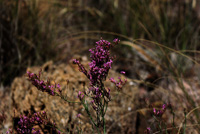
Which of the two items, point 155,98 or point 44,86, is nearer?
point 44,86

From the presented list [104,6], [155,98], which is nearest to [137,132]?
[155,98]

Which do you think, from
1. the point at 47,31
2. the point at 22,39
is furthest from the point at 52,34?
the point at 22,39

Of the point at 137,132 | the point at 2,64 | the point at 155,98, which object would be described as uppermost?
the point at 2,64

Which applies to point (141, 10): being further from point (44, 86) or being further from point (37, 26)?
point (44, 86)

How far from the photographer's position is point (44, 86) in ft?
3.88

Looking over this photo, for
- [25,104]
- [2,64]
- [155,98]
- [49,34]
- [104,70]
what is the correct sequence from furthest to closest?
[49,34] < [2,64] < [155,98] < [25,104] < [104,70]

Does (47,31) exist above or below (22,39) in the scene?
above

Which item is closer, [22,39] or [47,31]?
[22,39]

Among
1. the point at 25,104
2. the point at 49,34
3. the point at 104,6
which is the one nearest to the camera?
the point at 25,104

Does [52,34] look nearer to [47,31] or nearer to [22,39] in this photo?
[47,31]

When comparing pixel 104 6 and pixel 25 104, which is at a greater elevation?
pixel 104 6

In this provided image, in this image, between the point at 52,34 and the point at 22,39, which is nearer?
the point at 22,39

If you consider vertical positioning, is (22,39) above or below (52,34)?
below

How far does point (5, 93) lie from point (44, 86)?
5.84 ft
